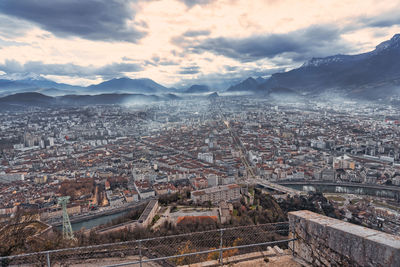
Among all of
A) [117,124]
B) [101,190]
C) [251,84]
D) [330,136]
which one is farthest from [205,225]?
[251,84]

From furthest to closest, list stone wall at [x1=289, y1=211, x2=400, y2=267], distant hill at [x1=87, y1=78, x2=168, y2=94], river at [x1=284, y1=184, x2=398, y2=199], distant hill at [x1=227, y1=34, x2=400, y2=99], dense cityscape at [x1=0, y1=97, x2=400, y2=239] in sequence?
→ distant hill at [x1=87, y1=78, x2=168, y2=94], distant hill at [x1=227, y1=34, x2=400, y2=99], river at [x1=284, y1=184, x2=398, y2=199], dense cityscape at [x1=0, y1=97, x2=400, y2=239], stone wall at [x1=289, y1=211, x2=400, y2=267]


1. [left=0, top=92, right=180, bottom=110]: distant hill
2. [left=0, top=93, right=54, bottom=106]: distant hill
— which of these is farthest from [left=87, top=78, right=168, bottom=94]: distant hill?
[left=0, top=93, right=54, bottom=106]: distant hill

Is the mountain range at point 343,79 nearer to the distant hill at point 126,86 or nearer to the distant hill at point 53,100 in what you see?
the distant hill at point 53,100

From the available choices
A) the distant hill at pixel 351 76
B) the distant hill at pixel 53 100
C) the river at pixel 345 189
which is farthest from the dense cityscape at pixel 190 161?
the distant hill at pixel 351 76

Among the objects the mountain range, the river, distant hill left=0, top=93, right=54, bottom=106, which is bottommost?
the river

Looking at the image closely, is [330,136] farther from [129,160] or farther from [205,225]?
[205,225]

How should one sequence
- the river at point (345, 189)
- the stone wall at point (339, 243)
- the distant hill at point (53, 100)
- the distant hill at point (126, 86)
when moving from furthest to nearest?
the distant hill at point (126, 86) → the distant hill at point (53, 100) → the river at point (345, 189) → the stone wall at point (339, 243)

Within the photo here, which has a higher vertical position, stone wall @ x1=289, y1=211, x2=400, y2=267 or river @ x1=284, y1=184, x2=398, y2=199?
stone wall @ x1=289, y1=211, x2=400, y2=267

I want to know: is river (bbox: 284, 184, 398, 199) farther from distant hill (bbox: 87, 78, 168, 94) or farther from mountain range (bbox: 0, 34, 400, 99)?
distant hill (bbox: 87, 78, 168, 94)
